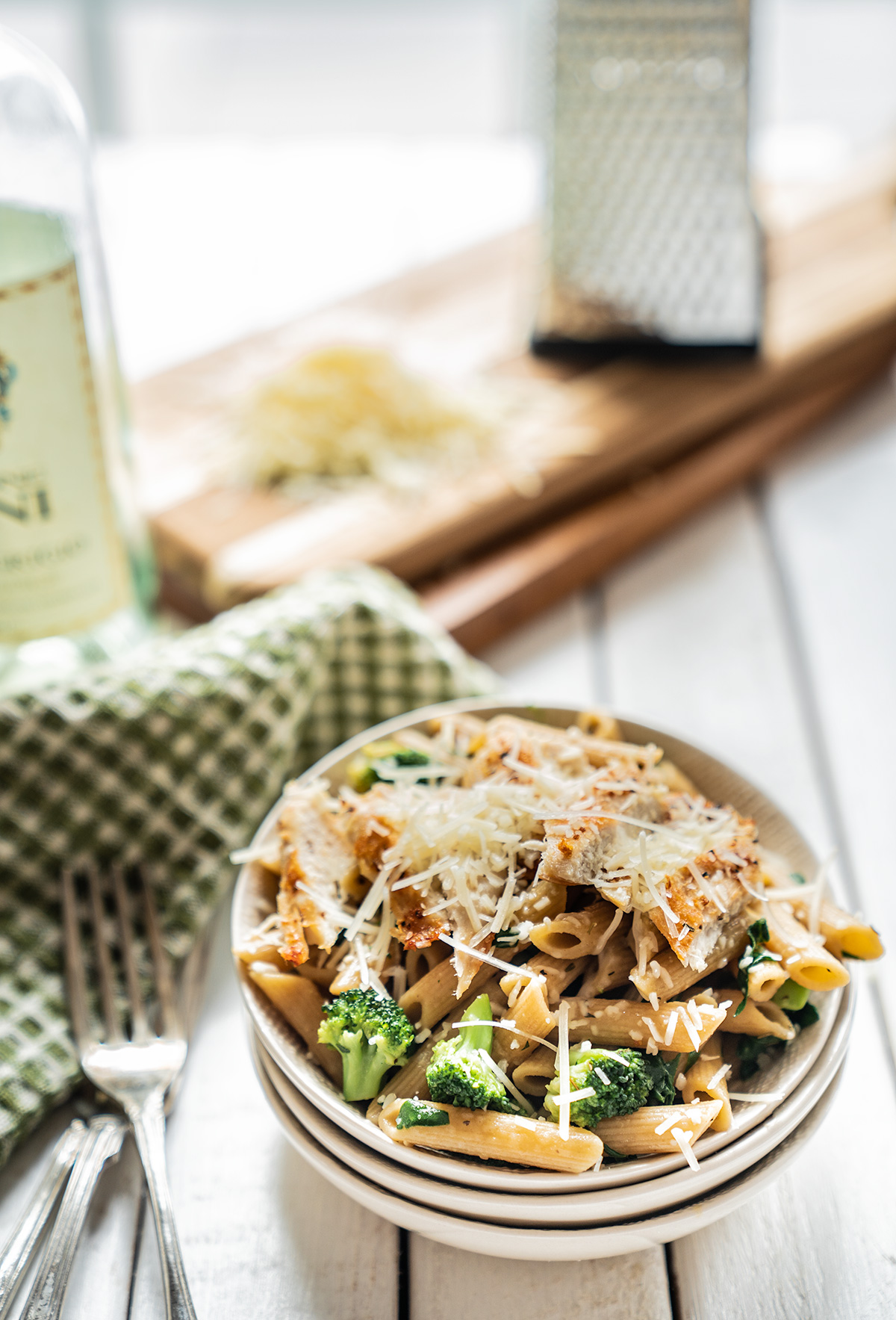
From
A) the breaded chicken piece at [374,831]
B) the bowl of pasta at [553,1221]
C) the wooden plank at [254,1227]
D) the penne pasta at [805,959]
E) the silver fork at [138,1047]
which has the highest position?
the breaded chicken piece at [374,831]

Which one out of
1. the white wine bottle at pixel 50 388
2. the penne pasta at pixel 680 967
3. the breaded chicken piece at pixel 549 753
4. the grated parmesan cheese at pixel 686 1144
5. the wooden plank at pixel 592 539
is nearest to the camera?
the grated parmesan cheese at pixel 686 1144

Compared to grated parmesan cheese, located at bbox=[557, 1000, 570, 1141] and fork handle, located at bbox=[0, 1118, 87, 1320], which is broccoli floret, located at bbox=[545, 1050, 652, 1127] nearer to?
grated parmesan cheese, located at bbox=[557, 1000, 570, 1141]

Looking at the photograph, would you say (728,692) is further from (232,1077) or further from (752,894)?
(232,1077)

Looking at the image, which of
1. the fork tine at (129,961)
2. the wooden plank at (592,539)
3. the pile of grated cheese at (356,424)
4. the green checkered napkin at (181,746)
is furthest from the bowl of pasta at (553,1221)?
the pile of grated cheese at (356,424)

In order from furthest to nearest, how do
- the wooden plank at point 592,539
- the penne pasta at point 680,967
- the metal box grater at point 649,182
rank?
the metal box grater at point 649,182, the wooden plank at point 592,539, the penne pasta at point 680,967

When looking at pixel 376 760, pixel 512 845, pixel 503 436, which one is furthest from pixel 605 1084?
pixel 503 436

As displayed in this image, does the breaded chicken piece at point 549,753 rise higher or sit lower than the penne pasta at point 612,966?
higher

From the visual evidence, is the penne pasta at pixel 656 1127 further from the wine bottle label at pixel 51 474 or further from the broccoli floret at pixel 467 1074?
the wine bottle label at pixel 51 474
